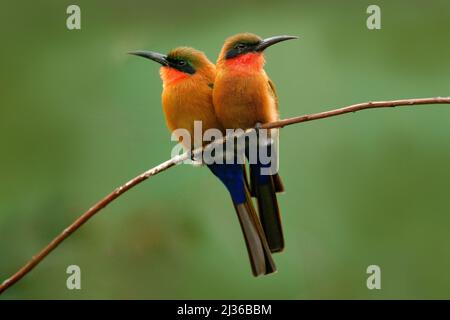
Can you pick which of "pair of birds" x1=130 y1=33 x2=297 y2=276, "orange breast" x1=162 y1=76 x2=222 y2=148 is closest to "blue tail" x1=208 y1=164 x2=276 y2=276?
"pair of birds" x1=130 y1=33 x2=297 y2=276

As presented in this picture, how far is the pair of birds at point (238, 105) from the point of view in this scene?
2430 mm

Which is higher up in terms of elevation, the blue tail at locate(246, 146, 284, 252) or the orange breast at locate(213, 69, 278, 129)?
the orange breast at locate(213, 69, 278, 129)

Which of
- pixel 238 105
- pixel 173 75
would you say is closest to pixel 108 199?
pixel 238 105

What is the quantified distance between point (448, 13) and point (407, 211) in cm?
101

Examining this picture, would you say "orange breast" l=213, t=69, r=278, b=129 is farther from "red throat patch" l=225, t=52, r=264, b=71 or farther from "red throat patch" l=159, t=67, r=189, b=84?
"red throat patch" l=159, t=67, r=189, b=84

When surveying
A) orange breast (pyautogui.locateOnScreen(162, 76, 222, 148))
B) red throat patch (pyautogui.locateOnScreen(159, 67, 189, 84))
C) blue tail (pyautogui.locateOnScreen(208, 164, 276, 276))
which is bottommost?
blue tail (pyautogui.locateOnScreen(208, 164, 276, 276))

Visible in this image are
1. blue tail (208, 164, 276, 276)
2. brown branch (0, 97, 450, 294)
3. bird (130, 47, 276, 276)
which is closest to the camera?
brown branch (0, 97, 450, 294)

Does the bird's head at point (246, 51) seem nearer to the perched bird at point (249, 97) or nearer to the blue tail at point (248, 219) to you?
the perched bird at point (249, 97)

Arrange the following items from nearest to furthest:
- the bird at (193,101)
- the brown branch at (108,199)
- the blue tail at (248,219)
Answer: the brown branch at (108,199) → the blue tail at (248,219) → the bird at (193,101)

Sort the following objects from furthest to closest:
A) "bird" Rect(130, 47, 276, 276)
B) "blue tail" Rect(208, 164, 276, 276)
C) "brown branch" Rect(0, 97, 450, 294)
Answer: "bird" Rect(130, 47, 276, 276) < "blue tail" Rect(208, 164, 276, 276) < "brown branch" Rect(0, 97, 450, 294)

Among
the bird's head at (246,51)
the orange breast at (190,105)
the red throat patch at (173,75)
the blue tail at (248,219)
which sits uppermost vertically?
the bird's head at (246,51)

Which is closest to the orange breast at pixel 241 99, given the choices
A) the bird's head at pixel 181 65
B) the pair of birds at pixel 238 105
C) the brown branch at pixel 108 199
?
the pair of birds at pixel 238 105

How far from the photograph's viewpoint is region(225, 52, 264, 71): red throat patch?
2.44 meters

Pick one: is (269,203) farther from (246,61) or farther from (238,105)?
(246,61)
